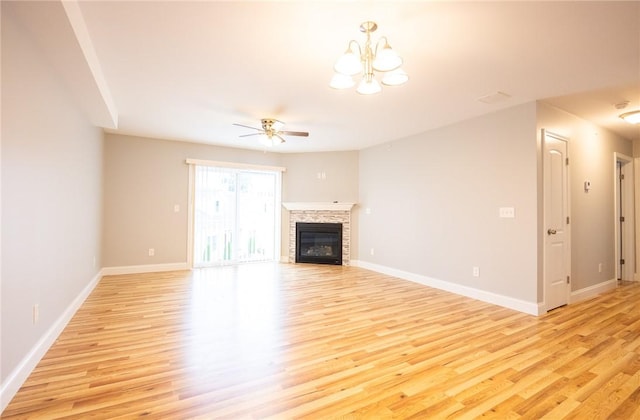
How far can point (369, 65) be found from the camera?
7.25 feet

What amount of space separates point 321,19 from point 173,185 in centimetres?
473

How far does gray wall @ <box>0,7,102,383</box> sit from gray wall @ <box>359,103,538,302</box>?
4674mm

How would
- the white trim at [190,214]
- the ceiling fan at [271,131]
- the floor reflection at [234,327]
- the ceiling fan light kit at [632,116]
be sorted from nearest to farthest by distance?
the floor reflection at [234,327]
the ceiling fan light kit at [632,116]
the ceiling fan at [271,131]
the white trim at [190,214]

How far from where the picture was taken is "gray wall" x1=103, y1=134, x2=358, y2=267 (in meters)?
5.23

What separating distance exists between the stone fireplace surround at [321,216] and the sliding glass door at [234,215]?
1.30 ft

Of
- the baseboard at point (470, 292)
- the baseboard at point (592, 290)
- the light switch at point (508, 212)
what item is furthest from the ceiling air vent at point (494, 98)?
the baseboard at point (592, 290)

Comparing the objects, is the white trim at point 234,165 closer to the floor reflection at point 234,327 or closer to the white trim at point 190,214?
the white trim at point 190,214

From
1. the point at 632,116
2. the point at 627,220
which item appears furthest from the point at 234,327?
the point at 627,220

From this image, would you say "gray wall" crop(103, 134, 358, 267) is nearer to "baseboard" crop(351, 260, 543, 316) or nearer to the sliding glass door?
the sliding glass door

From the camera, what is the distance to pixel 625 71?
8.88ft

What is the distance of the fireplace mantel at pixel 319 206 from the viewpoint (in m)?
6.39

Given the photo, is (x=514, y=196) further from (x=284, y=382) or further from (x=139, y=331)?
(x=139, y=331)

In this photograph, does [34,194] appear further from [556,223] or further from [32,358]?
[556,223]

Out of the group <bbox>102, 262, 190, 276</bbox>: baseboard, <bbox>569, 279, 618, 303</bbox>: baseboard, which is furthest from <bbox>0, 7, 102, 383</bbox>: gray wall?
<bbox>569, 279, 618, 303</bbox>: baseboard
